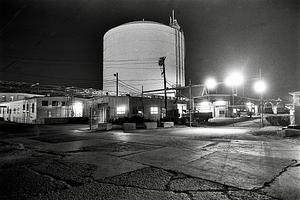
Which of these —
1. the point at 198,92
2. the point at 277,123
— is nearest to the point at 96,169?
the point at 277,123

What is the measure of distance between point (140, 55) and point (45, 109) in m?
19.5

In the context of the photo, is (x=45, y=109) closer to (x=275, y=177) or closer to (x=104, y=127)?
(x=104, y=127)

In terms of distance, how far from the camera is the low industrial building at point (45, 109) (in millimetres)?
31812

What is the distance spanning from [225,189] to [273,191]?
2.77 ft

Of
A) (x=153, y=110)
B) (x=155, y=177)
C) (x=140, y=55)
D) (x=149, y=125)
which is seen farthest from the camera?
(x=140, y=55)

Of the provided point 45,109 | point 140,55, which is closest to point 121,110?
point 140,55

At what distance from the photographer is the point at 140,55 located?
31891mm

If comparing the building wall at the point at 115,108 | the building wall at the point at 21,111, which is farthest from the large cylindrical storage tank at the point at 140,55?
the building wall at the point at 21,111

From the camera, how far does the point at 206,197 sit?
318 cm

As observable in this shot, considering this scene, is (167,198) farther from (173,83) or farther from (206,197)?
(173,83)

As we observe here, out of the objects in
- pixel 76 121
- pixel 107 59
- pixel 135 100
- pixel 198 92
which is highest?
pixel 107 59

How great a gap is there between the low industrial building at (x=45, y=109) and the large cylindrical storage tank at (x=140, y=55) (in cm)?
865

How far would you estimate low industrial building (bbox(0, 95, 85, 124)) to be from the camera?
1252 inches

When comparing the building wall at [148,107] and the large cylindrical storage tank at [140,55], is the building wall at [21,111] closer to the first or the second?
the large cylindrical storage tank at [140,55]
